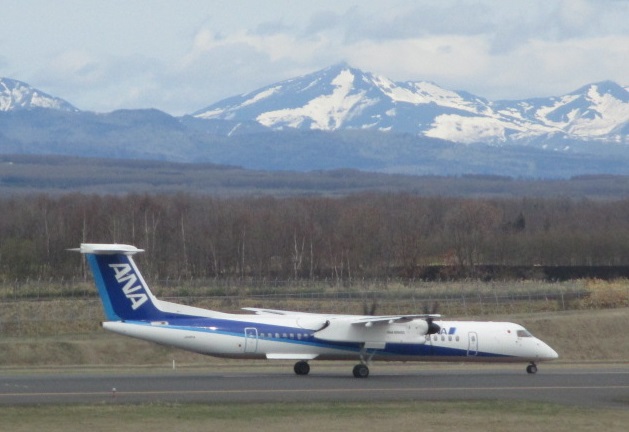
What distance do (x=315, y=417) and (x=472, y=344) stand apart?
14908 mm

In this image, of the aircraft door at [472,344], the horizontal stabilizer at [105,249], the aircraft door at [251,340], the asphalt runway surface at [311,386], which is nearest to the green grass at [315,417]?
the asphalt runway surface at [311,386]

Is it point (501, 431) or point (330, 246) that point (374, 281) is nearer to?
point (330, 246)

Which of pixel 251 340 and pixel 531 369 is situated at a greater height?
pixel 251 340

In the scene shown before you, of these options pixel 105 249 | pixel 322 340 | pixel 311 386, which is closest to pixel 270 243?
pixel 322 340

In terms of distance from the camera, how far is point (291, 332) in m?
45.2

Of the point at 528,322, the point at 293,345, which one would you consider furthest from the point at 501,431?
the point at 528,322

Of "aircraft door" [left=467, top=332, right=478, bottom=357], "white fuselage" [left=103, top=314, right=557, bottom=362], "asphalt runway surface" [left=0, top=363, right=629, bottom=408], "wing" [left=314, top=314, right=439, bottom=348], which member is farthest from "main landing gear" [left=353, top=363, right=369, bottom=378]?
"aircraft door" [left=467, top=332, right=478, bottom=357]

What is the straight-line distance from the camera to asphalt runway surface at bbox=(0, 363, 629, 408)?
38.1m

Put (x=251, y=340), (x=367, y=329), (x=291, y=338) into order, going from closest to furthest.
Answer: (x=251, y=340) < (x=291, y=338) < (x=367, y=329)

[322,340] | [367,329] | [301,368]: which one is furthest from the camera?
[301,368]

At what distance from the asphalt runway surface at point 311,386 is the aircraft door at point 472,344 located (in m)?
0.76

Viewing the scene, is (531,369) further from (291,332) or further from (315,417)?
(315,417)

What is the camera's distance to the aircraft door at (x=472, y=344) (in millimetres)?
48031

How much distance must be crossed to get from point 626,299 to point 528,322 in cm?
1420
